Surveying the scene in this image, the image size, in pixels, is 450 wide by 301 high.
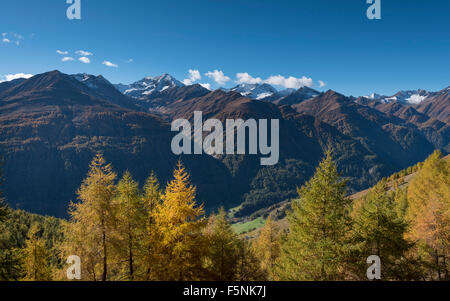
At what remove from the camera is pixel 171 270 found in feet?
59.6

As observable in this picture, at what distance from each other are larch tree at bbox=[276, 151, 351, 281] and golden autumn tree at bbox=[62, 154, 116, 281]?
1643cm

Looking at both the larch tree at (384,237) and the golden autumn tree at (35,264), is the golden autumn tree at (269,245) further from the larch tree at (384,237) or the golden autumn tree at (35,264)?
the golden autumn tree at (35,264)

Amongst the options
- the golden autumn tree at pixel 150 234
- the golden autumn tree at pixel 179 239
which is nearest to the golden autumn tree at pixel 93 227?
the golden autumn tree at pixel 150 234

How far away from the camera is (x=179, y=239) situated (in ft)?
63.1

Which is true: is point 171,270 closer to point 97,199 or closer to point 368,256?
point 97,199

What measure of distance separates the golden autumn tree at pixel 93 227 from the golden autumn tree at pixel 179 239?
16.5ft

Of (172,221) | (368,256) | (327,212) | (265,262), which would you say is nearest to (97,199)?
(172,221)

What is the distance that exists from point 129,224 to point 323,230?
17.1 m

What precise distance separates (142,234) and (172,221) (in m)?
4.99

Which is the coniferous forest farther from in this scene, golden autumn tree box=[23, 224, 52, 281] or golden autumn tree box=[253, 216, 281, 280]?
golden autumn tree box=[253, 216, 281, 280]

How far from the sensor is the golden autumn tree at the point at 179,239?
60.1 feet
